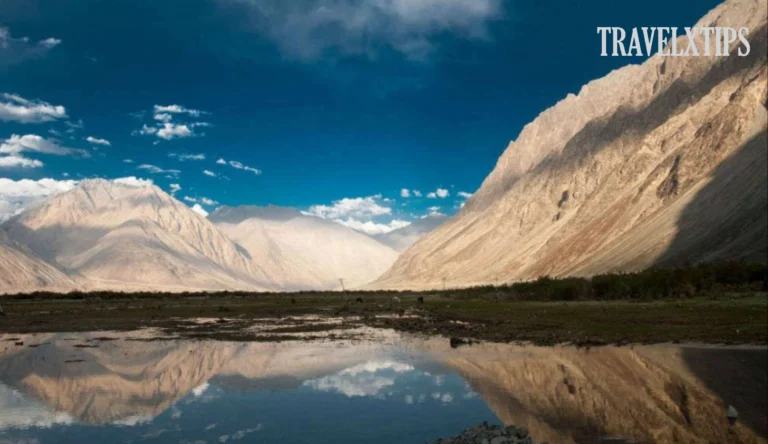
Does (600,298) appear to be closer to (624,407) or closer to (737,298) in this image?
(737,298)

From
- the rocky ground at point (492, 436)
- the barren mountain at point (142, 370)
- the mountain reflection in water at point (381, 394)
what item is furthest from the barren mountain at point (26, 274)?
the rocky ground at point (492, 436)

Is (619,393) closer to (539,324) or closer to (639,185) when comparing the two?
(539,324)

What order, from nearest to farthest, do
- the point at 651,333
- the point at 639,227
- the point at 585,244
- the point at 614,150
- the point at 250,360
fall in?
the point at 250,360, the point at 651,333, the point at 639,227, the point at 585,244, the point at 614,150

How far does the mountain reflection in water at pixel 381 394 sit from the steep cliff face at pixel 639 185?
2070 inches

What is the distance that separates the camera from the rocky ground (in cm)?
1058

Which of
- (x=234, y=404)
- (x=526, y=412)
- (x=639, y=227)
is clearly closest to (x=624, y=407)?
(x=526, y=412)

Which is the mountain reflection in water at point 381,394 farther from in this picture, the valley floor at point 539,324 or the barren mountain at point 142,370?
the valley floor at point 539,324

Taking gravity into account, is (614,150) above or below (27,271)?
above

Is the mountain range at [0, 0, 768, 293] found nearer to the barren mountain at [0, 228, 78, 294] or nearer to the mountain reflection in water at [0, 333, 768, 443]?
the barren mountain at [0, 228, 78, 294]

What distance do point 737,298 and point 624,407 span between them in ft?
94.4

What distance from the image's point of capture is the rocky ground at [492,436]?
416 inches

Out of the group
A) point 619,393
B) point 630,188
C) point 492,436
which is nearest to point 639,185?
point 630,188

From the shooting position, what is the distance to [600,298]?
169ft

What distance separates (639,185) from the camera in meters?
104
